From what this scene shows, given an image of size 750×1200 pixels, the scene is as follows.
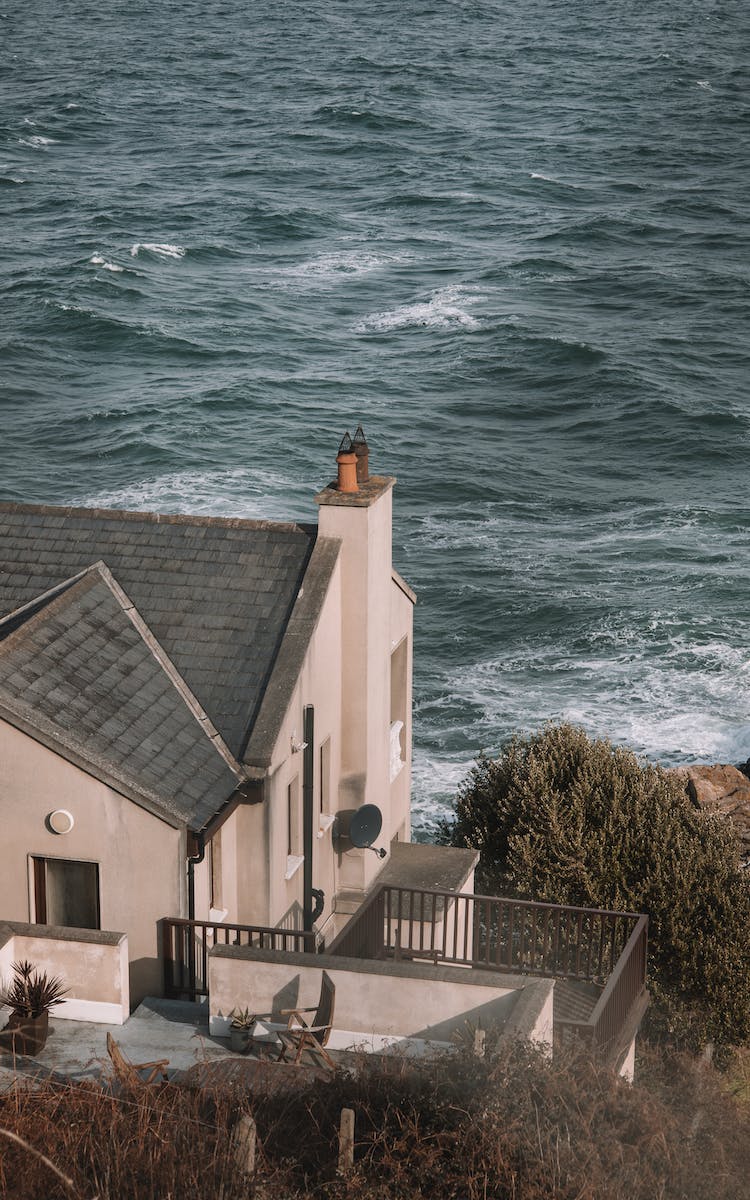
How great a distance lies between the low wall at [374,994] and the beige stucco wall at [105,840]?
2.20 meters

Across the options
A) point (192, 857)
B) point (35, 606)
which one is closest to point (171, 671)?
point (35, 606)

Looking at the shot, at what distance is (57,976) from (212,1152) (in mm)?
4945

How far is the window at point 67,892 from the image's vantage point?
1992 centimetres

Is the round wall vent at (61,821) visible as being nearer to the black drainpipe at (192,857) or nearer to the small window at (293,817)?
the black drainpipe at (192,857)

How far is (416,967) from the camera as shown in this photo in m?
17.3

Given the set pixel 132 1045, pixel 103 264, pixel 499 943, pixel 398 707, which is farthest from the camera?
pixel 103 264

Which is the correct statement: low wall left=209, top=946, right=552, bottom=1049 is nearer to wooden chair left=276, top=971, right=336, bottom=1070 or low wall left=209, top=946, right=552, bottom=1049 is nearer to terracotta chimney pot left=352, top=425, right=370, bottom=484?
wooden chair left=276, top=971, right=336, bottom=1070

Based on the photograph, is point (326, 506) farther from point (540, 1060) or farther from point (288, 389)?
point (288, 389)

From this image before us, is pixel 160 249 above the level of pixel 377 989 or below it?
above

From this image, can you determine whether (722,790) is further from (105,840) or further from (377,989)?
(377,989)

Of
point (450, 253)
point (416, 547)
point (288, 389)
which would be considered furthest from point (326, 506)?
point (450, 253)

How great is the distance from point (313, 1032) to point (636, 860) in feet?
48.2

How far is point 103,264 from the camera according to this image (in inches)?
4441

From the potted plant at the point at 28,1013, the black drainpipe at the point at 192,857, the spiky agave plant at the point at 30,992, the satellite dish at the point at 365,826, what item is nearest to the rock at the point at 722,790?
the satellite dish at the point at 365,826
